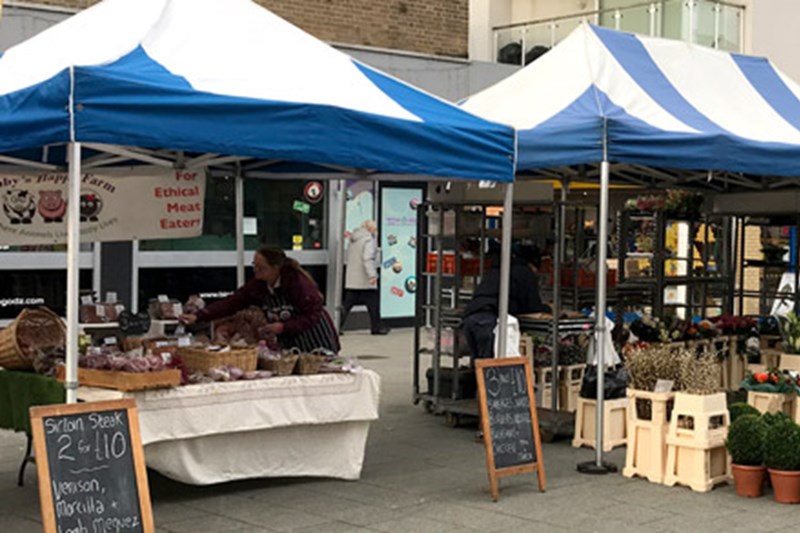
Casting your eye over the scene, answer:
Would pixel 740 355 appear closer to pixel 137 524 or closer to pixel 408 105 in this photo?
pixel 408 105

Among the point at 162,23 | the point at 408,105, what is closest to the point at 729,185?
the point at 408,105

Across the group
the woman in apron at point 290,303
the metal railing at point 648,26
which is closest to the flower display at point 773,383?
the woman in apron at point 290,303

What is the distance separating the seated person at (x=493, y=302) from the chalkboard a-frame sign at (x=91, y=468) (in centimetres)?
473

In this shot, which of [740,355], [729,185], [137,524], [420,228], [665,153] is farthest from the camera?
[729,185]

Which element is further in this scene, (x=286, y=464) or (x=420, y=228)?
(x=420, y=228)

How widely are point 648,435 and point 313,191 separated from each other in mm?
10994

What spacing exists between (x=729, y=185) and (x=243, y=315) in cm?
662

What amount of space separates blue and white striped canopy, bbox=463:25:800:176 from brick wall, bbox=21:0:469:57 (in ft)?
22.5

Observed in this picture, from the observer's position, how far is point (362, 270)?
18703 mm

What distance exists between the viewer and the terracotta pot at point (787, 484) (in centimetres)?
829

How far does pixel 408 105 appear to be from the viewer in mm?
8609

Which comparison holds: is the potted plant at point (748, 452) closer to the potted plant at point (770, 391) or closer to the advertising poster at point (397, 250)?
the potted plant at point (770, 391)

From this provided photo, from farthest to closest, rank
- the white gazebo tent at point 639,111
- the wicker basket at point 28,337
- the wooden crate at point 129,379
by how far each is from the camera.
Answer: the white gazebo tent at point 639,111
the wicker basket at point 28,337
the wooden crate at point 129,379

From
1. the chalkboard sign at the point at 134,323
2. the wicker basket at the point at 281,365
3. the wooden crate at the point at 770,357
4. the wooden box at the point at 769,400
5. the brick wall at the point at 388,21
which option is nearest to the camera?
the wicker basket at the point at 281,365
